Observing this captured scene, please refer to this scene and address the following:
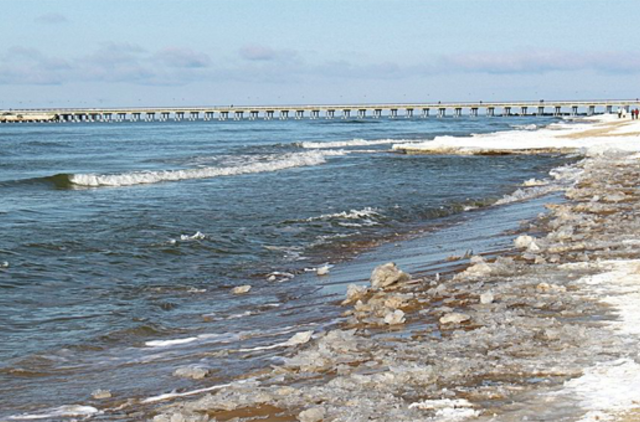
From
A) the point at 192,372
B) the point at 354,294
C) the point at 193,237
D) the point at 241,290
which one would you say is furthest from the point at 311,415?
the point at 193,237

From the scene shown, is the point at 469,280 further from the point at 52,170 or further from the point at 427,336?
the point at 52,170

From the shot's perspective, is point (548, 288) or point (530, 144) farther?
point (530, 144)

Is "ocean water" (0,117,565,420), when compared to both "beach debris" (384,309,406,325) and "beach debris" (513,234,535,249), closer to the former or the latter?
"beach debris" (384,309,406,325)

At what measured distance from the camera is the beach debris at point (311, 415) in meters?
4.89

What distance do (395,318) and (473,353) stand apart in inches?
53.7

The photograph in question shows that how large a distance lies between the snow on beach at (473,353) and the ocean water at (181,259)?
0.65m

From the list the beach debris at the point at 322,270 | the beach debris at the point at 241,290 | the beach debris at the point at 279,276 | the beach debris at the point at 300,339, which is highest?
the beach debris at the point at 300,339

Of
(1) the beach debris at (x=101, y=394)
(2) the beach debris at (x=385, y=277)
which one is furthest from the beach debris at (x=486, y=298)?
(1) the beach debris at (x=101, y=394)

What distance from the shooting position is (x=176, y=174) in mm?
30781

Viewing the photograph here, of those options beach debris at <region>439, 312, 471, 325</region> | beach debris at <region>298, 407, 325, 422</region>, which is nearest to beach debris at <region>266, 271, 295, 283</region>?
beach debris at <region>439, 312, 471, 325</region>

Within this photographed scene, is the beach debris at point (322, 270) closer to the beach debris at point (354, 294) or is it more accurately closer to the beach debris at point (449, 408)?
the beach debris at point (354, 294)

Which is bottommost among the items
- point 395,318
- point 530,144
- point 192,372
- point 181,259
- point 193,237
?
point 181,259

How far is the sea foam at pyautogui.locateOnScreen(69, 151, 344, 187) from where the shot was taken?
28891 mm

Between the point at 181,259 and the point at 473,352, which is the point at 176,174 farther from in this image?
the point at 473,352
